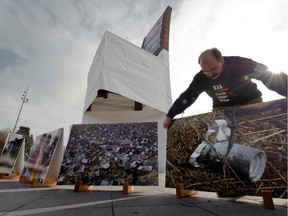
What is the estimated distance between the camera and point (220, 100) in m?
1.83

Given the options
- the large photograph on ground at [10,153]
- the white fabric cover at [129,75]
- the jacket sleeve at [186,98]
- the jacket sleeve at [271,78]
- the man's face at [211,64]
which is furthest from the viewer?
the large photograph on ground at [10,153]

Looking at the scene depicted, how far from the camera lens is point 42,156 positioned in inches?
114

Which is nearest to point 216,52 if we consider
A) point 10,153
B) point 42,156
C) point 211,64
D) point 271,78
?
point 211,64

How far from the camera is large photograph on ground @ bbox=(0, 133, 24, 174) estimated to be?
393cm

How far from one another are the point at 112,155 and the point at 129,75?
2118 millimetres

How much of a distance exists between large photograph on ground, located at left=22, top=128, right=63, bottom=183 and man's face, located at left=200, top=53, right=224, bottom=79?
2.16m

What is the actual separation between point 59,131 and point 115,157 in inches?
42.7

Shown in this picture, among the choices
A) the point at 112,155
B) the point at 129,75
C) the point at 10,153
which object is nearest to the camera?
the point at 112,155

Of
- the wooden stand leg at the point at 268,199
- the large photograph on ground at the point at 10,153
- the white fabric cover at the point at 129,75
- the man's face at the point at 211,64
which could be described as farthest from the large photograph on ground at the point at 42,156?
the wooden stand leg at the point at 268,199

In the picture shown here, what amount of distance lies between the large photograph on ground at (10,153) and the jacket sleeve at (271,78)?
14.9ft

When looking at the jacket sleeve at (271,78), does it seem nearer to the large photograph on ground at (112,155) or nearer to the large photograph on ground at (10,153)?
the large photograph on ground at (112,155)

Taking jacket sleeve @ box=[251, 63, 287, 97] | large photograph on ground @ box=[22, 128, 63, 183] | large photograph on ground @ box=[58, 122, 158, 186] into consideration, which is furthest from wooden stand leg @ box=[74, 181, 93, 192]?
jacket sleeve @ box=[251, 63, 287, 97]

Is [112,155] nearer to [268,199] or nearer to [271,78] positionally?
[268,199]

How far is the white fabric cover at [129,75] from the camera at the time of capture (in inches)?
144
